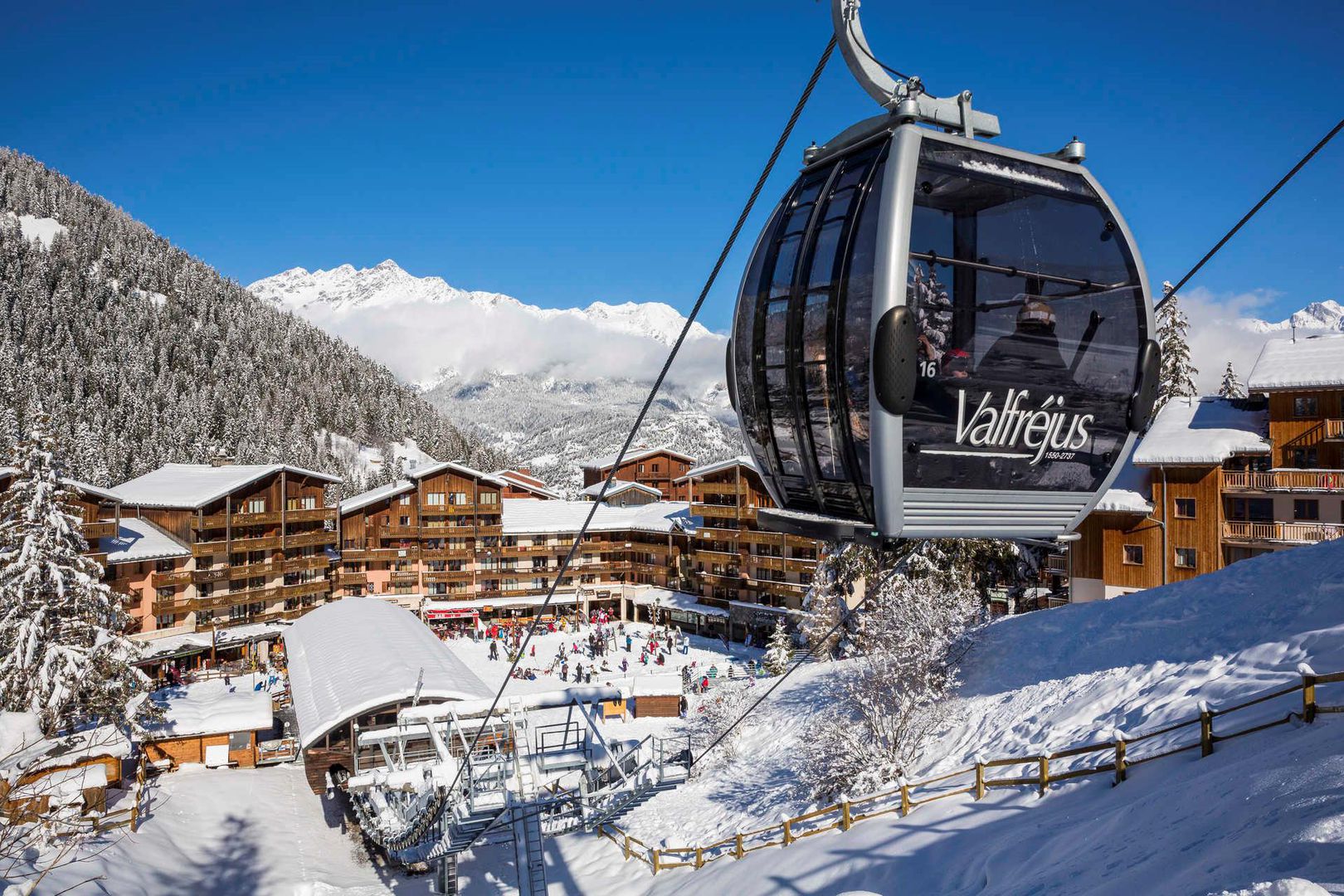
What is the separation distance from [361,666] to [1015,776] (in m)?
20.9

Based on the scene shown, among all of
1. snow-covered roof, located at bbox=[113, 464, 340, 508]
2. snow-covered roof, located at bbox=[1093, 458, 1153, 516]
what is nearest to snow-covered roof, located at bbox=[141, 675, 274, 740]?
snow-covered roof, located at bbox=[113, 464, 340, 508]

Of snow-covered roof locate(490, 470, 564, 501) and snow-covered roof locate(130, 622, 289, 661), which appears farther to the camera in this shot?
snow-covered roof locate(490, 470, 564, 501)

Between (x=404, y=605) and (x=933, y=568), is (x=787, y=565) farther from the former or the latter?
(x=404, y=605)

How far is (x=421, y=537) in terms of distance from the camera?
5066cm

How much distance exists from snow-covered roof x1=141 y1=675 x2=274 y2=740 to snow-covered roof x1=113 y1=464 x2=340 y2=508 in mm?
14818

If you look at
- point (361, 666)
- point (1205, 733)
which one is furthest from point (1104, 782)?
point (361, 666)

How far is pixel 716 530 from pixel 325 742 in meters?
28.3

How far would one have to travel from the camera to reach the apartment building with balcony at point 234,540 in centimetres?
4019

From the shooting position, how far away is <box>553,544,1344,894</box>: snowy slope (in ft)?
20.4

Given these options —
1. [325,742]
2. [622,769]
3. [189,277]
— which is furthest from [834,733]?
[189,277]

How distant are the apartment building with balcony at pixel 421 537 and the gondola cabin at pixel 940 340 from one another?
4689 centimetres

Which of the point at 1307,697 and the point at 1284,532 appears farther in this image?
the point at 1284,532

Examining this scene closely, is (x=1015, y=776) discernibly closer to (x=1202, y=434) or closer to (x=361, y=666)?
(x=1202, y=434)

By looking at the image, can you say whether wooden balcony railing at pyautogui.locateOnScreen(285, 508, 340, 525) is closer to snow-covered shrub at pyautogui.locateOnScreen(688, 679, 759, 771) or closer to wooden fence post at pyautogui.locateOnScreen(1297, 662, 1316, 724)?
snow-covered shrub at pyautogui.locateOnScreen(688, 679, 759, 771)
